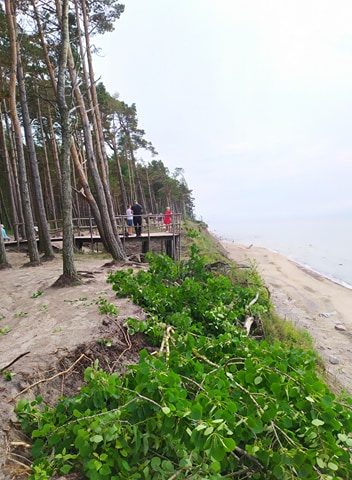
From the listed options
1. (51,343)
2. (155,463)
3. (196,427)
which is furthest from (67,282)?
(196,427)

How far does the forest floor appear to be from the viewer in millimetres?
2852

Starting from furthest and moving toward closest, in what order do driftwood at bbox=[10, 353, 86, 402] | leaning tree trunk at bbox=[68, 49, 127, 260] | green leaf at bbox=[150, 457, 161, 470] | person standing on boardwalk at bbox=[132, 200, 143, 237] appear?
person standing on boardwalk at bbox=[132, 200, 143, 237], leaning tree trunk at bbox=[68, 49, 127, 260], driftwood at bbox=[10, 353, 86, 402], green leaf at bbox=[150, 457, 161, 470]

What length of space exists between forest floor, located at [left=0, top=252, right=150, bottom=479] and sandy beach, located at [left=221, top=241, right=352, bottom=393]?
520 cm

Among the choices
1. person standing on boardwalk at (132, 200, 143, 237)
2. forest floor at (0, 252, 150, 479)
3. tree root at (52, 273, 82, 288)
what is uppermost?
person standing on boardwalk at (132, 200, 143, 237)

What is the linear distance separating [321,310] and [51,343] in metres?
14.5

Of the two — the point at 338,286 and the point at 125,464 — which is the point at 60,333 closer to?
the point at 125,464

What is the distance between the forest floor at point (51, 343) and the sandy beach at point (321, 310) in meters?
5.20

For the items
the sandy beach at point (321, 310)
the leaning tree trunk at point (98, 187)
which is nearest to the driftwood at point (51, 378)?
the sandy beach at point (321, 310)

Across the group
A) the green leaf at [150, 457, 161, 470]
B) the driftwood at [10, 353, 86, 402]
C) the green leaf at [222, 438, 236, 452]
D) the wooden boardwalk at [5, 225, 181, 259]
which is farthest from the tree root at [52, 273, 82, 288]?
the wooden boardwalk at [5, 225, 181, 259]

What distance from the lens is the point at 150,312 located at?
210 inches

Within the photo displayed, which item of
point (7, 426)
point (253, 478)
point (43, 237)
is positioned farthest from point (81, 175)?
point (253, 478)

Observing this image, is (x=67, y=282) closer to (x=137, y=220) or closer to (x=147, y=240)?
(x=147, y=240)

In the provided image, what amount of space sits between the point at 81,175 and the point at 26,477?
1126 cm

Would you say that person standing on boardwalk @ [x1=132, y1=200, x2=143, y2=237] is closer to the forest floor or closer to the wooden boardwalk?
the wooden boardwalk
